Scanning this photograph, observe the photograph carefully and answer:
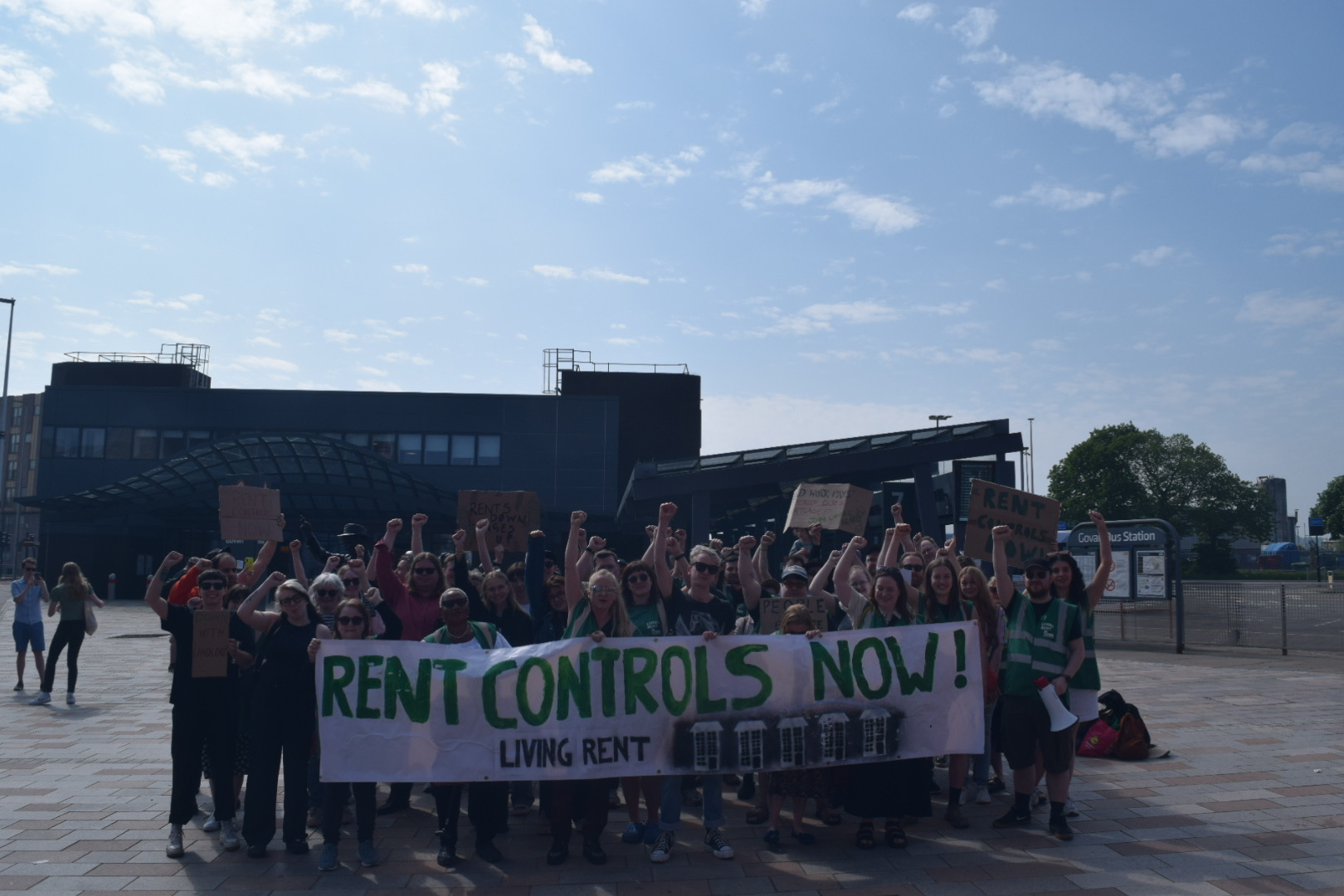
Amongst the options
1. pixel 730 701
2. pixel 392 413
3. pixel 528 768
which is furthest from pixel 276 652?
pixel 392 413

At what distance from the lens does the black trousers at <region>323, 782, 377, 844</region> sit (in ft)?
18.2

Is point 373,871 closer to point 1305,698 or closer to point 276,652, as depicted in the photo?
point 276,652

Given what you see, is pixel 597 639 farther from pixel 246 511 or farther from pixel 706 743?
pixel 246 511

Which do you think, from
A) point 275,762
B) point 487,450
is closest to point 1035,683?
point 275,762

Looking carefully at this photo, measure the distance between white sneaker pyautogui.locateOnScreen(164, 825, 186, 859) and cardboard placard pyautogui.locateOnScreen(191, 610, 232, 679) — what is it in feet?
2.92

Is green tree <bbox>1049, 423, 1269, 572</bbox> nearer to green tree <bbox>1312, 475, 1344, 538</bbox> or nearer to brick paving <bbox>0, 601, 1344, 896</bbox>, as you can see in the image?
green tree <bbox>1312, 475, 1344, 538</bbox>

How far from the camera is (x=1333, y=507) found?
7612 centimetres

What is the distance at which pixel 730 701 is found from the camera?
5.96m

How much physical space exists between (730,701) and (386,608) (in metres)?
2.45

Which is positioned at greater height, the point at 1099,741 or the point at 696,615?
the point at 696,615

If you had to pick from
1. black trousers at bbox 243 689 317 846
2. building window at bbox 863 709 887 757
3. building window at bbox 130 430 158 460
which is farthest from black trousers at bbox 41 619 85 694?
building window at bbox 130 430 158 460

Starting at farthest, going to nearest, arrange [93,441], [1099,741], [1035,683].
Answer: [93,441] < [1099,741] < [1035,683]

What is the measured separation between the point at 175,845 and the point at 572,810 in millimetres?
2326

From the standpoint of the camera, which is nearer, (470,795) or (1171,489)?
(470,795)
